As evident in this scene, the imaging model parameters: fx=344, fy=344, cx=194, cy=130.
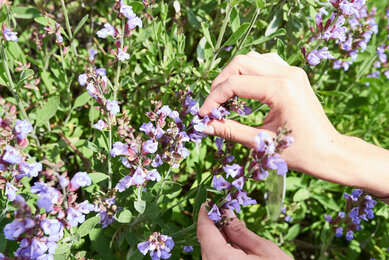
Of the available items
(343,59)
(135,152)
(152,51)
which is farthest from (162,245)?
(343,59)

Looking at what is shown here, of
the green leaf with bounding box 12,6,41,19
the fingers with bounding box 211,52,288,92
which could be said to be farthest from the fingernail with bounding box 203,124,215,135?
the green leaf with bounding box 12,6,41,19

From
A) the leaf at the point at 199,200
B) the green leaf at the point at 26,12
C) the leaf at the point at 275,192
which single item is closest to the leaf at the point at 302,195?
the leaf at the point at 275,192

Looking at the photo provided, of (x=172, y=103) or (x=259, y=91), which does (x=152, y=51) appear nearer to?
(x=172, y=103)

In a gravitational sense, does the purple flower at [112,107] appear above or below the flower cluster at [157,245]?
above

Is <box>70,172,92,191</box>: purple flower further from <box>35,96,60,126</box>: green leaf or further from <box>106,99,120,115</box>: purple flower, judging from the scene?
<box>35,96,60,126</box>: green leaf

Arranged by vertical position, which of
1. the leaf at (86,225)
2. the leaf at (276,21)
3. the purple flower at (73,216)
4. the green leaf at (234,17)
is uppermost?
the green leaf at (234,17)

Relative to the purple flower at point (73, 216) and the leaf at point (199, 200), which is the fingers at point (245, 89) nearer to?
the leaf at point (199, 200)

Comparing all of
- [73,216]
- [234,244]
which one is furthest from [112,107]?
[234,244]

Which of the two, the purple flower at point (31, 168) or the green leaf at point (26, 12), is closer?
the purple flower at point (31, 168)
